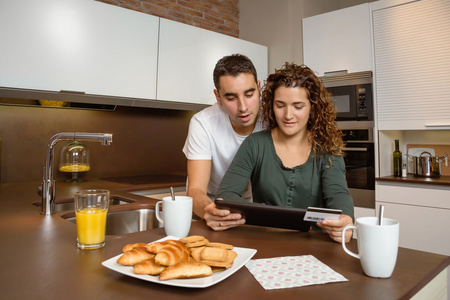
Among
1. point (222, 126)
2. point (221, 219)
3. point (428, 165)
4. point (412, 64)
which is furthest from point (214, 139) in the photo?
point (428, 165)

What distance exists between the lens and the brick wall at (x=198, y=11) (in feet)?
10.1

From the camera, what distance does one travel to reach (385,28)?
8.95ft

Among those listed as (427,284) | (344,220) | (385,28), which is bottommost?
(427,284)

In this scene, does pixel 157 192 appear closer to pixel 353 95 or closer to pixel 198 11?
pixel 353 95

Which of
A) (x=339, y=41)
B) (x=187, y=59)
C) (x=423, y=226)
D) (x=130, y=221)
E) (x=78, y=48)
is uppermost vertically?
(x=339, y=41)

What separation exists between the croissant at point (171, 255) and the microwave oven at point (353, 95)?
2369 mm

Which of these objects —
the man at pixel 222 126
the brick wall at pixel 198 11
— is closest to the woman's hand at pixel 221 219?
the man at pixel 222 126

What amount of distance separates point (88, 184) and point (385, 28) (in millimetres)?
2470

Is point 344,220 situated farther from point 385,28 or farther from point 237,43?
point 237,43

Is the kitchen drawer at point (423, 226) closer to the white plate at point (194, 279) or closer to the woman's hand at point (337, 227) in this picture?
the woman's hand at point (337, 227)

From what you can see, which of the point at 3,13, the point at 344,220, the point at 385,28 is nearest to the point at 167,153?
the point at 3,13

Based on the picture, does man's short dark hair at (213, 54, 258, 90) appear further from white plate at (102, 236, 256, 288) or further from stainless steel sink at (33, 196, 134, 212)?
white plate at (102, 236, 256, 288)

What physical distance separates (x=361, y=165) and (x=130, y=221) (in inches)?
78.0

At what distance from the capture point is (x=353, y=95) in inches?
114
